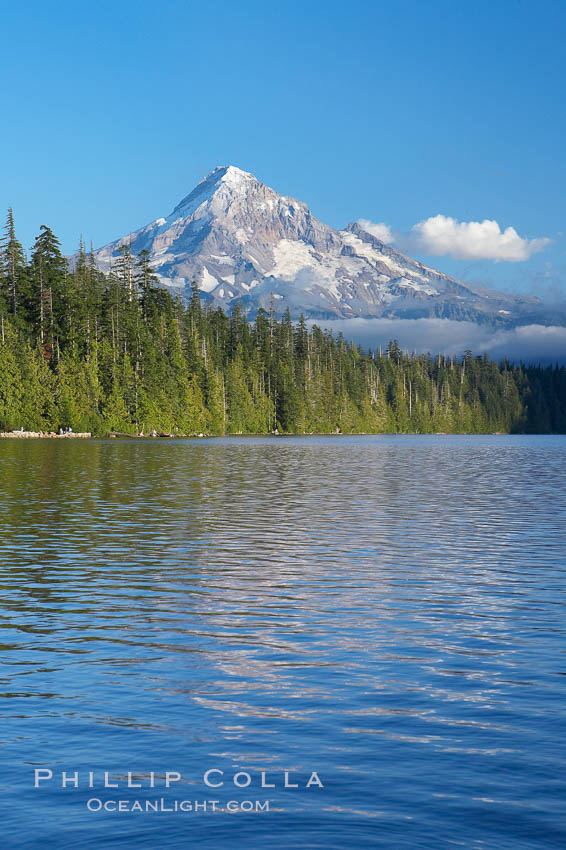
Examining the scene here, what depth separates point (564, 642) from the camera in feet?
49.4

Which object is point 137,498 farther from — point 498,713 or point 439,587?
point 498,713

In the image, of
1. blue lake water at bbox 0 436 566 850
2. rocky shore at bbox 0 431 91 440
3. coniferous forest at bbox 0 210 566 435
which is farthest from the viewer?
coniferous forest at bbox 0 210 566 435

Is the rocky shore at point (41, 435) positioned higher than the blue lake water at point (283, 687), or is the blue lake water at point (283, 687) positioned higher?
the rocky shore at point (41, 435)

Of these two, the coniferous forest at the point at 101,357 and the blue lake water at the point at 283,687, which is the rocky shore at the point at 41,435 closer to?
the coniferous forest at the point at 101,357

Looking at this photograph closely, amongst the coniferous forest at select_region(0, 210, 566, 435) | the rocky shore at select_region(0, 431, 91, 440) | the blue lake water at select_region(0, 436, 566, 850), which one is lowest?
the blue lake water at select_region(0, 436, 566, 850)

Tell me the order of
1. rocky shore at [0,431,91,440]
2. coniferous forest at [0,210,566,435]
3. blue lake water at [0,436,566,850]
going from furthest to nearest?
1. coniferous forest at [0,210,566,435]
2. rocky shore at [0,431,91,440]
3. blue lake water at [0,436,566,850]

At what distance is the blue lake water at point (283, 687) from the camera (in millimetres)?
8625

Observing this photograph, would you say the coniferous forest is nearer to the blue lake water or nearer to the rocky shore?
the rocky shore

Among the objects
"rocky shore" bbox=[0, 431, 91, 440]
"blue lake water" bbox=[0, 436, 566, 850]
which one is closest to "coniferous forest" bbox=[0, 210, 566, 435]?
"rocky shore" bbox=[0, 431, 91, 440]

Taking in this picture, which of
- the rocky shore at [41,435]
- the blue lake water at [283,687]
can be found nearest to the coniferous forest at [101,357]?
the rocky shore at [41,435]

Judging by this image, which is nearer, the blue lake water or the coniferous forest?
the blue lake water

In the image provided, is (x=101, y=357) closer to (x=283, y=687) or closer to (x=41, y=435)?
(x=41, y=435)

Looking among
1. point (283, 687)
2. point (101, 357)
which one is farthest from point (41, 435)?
point (283, 687)

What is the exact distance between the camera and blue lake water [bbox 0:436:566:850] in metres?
8.62
